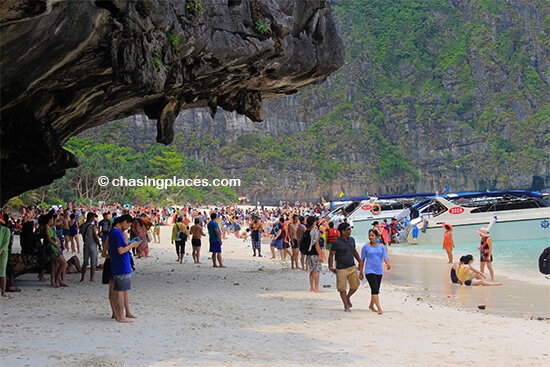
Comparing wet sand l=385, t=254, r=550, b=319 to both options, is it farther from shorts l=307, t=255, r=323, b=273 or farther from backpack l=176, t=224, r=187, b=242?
→ backpack l=176, t=224, r=187, b=242

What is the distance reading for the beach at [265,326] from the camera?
8.20 metres

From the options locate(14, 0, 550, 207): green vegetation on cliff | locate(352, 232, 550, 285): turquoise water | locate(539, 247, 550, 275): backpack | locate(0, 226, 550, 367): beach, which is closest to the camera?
locate(0, 226, 550, 367): beach

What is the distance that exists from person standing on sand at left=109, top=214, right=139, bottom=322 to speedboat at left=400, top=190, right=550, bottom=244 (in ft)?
84.4

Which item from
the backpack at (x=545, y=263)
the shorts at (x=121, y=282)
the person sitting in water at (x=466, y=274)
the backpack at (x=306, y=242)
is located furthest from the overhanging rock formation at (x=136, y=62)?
the backpack at (x=545, y=263)

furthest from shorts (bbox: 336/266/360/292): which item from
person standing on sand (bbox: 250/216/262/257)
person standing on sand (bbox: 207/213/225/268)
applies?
person standing on sand (bbox: 250/216/262/257)

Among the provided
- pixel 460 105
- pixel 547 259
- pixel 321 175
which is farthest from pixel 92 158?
pixel 460 105

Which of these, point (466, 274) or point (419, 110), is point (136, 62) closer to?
point (466, 274)

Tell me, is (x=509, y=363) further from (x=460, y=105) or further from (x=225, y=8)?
(x=460, y=105)

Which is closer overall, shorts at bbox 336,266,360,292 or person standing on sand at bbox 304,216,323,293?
shorts at bbox 336,266,360,292

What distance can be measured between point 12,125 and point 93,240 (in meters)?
2.85

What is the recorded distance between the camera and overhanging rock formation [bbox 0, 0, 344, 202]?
35.7 ft

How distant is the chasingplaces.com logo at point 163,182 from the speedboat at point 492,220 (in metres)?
42.1

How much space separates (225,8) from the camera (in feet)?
50.2

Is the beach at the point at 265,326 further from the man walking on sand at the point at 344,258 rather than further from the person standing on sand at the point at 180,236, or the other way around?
the person standing on sand at the point at 180,236
